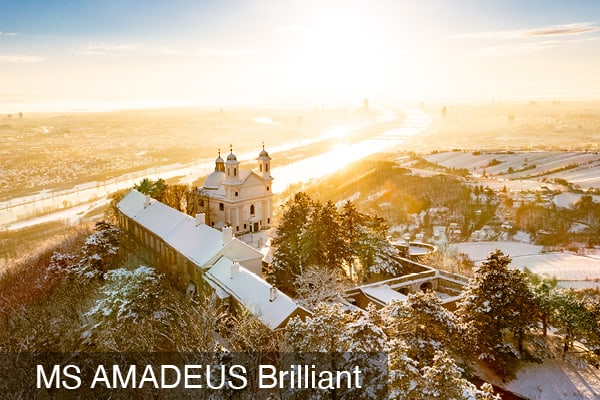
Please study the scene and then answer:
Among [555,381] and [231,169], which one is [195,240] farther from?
[555,381]

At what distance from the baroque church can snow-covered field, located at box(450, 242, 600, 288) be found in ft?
77.6

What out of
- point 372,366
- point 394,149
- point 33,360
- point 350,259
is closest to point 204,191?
point 350,259

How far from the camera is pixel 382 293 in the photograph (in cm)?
3130

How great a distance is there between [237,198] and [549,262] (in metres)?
33.4

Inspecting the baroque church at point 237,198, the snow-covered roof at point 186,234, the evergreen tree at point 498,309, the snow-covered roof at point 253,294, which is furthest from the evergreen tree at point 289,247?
the baroque church at point 237,198

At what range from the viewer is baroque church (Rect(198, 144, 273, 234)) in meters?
45.9

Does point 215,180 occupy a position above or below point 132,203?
above

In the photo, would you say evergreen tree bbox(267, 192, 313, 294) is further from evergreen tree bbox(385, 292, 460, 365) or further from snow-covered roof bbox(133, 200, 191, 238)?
evergreen tree bbox(385, 292, 460, 365)

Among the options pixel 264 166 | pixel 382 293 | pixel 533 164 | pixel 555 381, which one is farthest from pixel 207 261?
pixel 533 164

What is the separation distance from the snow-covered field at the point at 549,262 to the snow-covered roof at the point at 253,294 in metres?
29.8

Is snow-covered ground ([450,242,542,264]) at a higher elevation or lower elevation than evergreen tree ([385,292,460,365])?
lower

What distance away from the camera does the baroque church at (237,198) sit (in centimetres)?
4594

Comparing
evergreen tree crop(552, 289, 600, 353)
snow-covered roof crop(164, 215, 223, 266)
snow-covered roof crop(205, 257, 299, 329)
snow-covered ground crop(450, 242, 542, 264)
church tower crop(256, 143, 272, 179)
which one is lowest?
snow-covered ground crop(450, 242, 542, 264)

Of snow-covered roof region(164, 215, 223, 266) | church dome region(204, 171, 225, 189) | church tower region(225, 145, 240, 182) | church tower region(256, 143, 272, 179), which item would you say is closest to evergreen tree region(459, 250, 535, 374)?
snow-covered roof region(164, 215, 223, 266)
